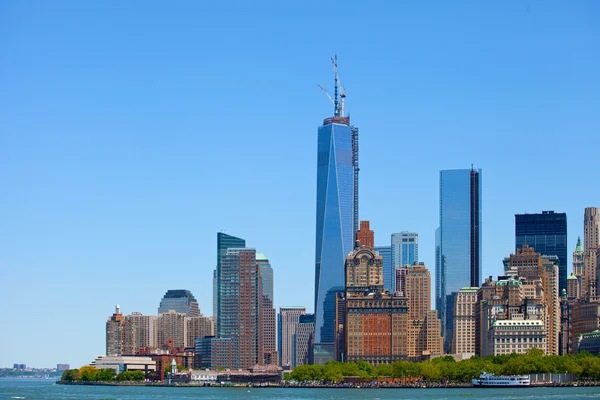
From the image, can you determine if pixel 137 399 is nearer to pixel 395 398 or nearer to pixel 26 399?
pixel 26 399

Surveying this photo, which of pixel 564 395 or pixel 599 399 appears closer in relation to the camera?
pixel 599 399

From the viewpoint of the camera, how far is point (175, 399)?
644ft

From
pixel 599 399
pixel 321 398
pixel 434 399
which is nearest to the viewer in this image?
pixel 599 399

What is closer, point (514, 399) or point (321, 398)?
point (514, 399)

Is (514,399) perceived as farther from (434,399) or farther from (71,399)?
(71,399)

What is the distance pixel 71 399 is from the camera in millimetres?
194125

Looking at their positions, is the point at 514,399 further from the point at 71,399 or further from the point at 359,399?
the point at 71,399

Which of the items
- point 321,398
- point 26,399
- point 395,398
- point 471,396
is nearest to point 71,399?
point 26,399

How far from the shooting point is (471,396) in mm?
184250

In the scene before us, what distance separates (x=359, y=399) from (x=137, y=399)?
1537 inches

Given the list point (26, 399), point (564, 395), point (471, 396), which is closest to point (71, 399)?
point (26, 399)

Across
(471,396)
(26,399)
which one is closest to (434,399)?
(471,396)

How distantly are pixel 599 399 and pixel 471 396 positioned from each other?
86.2 ft

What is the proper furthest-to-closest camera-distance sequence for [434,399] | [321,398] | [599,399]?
[321,398]
[434,399]
[599,399]
